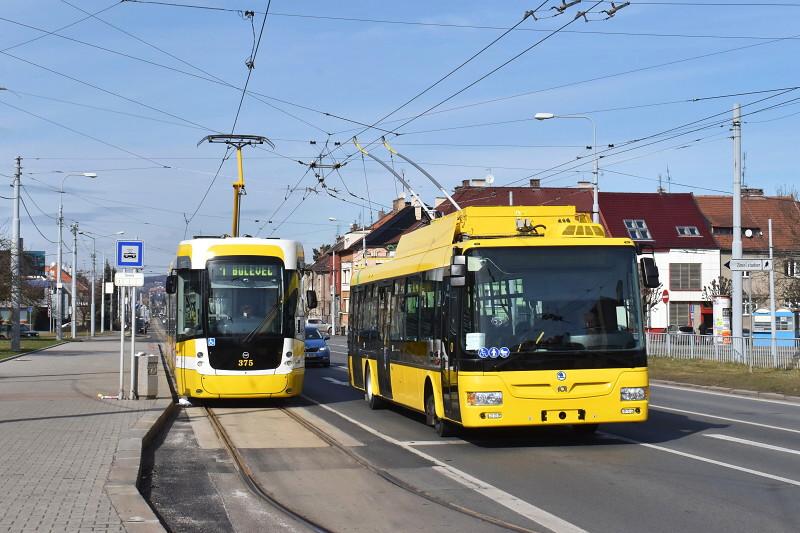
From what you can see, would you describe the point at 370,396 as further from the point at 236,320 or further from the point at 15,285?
the point at 15,285

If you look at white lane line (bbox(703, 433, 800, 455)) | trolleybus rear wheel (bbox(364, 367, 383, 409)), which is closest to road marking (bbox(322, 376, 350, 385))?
trolleybus rear wheel (bbox(364, 367, 383, 409))

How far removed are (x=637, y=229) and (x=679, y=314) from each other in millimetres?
6537

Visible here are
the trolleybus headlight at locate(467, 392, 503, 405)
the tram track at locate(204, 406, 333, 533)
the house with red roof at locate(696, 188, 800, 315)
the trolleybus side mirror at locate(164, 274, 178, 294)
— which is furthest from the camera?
the house with red roof at locate(696, 188, 800, 315)

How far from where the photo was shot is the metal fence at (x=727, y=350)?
3089cm

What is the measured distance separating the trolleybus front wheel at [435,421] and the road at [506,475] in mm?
152

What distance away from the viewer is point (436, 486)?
1038 cm

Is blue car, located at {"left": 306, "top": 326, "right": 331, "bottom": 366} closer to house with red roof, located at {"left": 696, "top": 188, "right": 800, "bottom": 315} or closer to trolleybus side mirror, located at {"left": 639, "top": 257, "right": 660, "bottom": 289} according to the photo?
trolleybus side mirror, located at {"left": 639, "top": 257, "right": 660, "bottom": 289}

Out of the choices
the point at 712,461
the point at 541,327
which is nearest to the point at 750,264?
the point at 541,327

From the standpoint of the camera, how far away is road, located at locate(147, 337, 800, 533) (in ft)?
28.4

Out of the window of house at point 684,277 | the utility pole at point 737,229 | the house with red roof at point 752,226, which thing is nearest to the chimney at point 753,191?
the house with red roof at point 752,226

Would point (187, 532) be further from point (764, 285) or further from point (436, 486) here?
point (764, 285)

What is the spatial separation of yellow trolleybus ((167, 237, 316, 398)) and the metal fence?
52.1 ft

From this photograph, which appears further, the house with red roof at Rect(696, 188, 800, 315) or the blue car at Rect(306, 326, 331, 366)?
the house with red roof at Rect(696, 188, 800, 315)

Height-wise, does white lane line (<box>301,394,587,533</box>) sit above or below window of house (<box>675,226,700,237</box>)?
below
